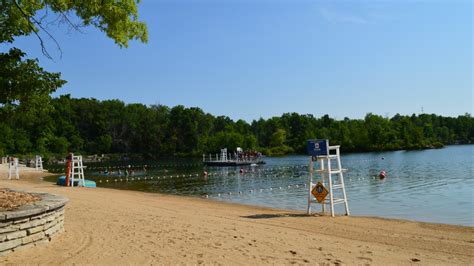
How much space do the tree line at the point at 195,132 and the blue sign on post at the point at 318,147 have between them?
94.9m

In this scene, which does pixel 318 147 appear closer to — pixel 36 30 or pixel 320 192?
pixel 320 192

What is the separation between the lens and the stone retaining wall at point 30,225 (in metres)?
7.13

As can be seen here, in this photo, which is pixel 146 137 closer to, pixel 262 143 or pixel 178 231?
pixel 262 143

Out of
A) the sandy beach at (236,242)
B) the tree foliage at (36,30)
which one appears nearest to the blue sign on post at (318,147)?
the sandy beach at (236,242)

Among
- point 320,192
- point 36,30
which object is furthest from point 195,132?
point 36,30

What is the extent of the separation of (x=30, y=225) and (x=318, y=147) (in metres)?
9.91

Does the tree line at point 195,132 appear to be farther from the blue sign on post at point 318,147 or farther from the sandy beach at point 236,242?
the sandy beach at point 236,242

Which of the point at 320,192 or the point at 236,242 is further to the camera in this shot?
the point at 320,192

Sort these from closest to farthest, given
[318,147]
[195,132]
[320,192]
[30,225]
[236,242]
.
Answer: [30,225], [236,242], [318,147], [320,192], [195,132]

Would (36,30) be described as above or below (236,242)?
above

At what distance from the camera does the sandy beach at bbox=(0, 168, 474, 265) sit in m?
7.83

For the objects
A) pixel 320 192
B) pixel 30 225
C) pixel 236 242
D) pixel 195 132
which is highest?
pixel 195 132

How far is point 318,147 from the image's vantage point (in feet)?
49.4

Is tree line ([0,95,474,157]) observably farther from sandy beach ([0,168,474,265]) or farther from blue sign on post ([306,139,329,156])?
sandy beach ([0,168,474,265])
